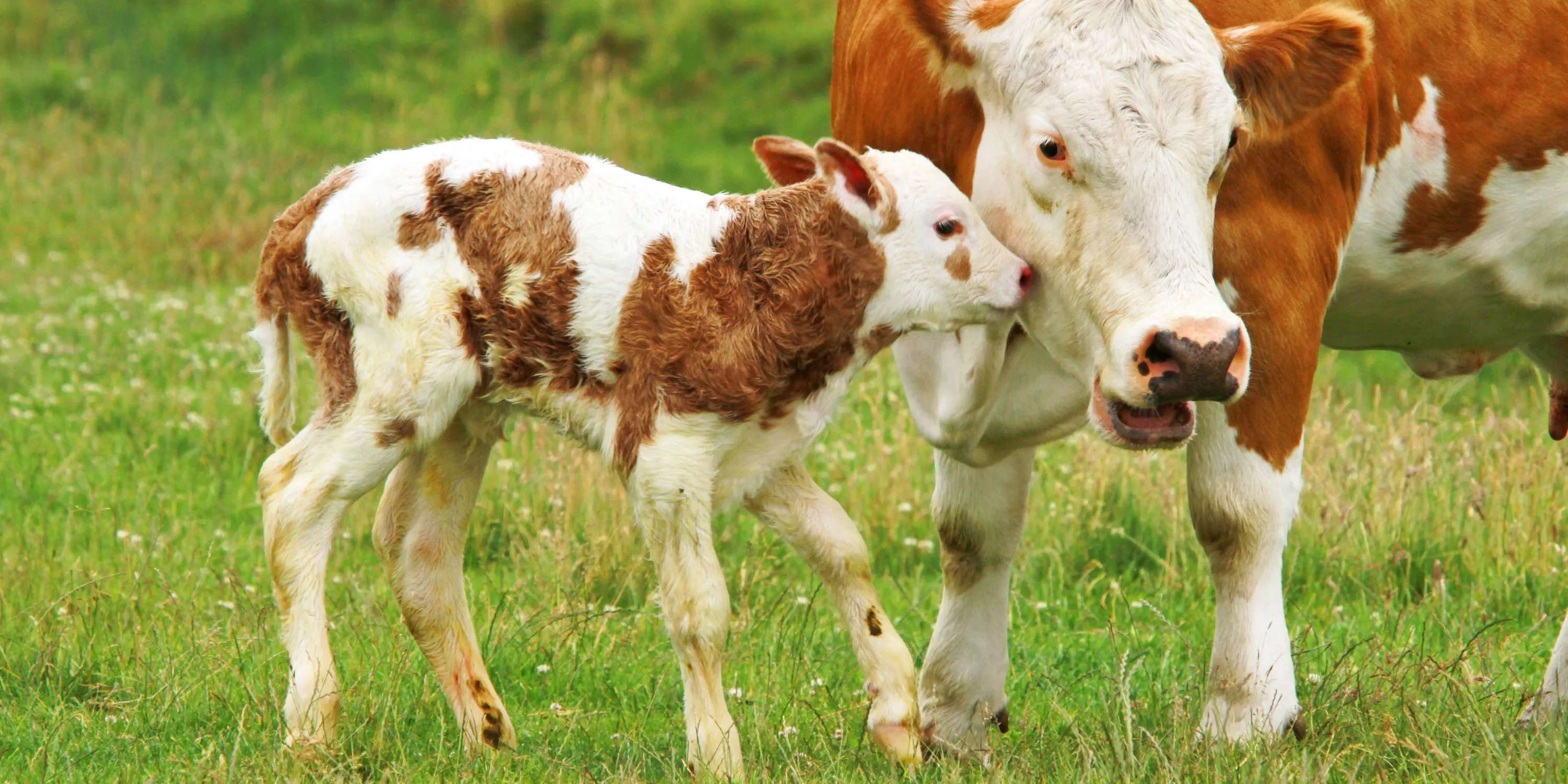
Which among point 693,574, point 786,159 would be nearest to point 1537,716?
point 693,574

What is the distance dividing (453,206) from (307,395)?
14.2 ft

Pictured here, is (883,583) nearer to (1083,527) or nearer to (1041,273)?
(1083,527)

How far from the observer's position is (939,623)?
A: 4988mm

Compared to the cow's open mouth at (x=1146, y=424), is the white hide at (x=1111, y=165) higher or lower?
higher

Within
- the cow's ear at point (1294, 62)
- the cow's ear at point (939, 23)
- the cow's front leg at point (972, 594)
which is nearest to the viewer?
the cow's ear at point (1294, 62)

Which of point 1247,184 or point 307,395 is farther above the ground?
point 1247,184

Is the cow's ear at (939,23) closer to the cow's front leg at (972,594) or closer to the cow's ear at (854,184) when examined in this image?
the cow's ear at (854,184)

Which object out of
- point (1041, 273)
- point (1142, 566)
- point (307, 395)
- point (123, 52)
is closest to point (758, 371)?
point (1041, 273)

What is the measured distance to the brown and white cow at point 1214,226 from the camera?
11.7 ft

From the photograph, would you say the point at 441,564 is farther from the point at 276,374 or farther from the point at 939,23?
the point at 939,23

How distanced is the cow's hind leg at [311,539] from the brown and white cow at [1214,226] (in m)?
1.49

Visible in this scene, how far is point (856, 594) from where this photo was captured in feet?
13.3

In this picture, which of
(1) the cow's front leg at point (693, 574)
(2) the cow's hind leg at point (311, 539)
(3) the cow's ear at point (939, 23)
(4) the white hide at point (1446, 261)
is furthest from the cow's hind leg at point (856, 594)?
(4) the white hide at point (1446, 261)

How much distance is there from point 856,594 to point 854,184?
3.14ft
